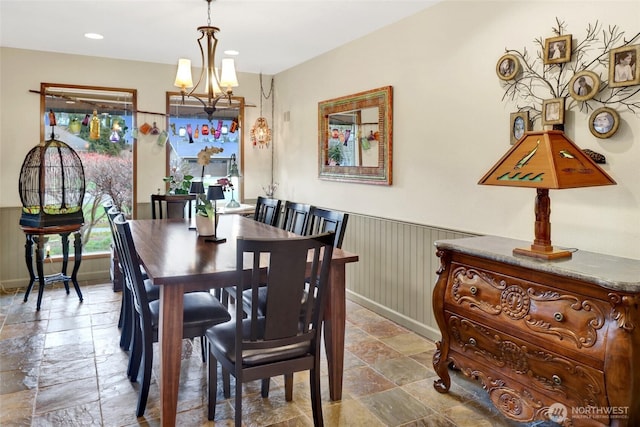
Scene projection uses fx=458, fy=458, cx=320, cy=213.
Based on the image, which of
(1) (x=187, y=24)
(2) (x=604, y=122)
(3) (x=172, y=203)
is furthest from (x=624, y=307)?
(3) (x=172, y=203)

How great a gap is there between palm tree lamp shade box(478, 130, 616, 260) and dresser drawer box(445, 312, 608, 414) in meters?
0.46

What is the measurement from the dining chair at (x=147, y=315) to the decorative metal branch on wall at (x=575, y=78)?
6.91 ft

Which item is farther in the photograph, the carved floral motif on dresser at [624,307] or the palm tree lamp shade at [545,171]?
the palm tree lamp shade at [545,171]

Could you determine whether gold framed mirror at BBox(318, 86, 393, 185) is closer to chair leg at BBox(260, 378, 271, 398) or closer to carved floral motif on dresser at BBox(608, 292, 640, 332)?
chair leg at BBox(260, 378, 271, 398)

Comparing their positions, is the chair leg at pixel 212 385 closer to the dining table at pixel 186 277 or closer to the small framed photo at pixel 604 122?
the dining table at pixel 186 277

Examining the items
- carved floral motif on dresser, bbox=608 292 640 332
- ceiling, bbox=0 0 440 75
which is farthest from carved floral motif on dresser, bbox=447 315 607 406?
ceiling, bbox=0 0 440 75

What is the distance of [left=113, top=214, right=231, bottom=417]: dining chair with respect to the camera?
2336mm

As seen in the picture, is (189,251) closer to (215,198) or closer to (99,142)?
(215,198)

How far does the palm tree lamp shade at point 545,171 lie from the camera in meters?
2.05

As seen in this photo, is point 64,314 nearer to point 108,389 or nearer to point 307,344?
point 108,389

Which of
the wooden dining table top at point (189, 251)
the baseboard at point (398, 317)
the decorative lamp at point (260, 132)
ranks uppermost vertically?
the decorative lamp at point (260, 132)

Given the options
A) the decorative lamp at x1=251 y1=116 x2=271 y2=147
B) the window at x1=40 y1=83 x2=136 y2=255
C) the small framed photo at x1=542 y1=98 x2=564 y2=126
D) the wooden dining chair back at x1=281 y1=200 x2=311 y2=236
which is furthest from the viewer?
the decorative lamp at x1=251 y1=116 x2=271 y2=147

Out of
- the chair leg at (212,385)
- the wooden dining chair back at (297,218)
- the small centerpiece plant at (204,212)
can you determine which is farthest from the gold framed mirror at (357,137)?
the chair leg at (212,385)

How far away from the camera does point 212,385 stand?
235 cm
